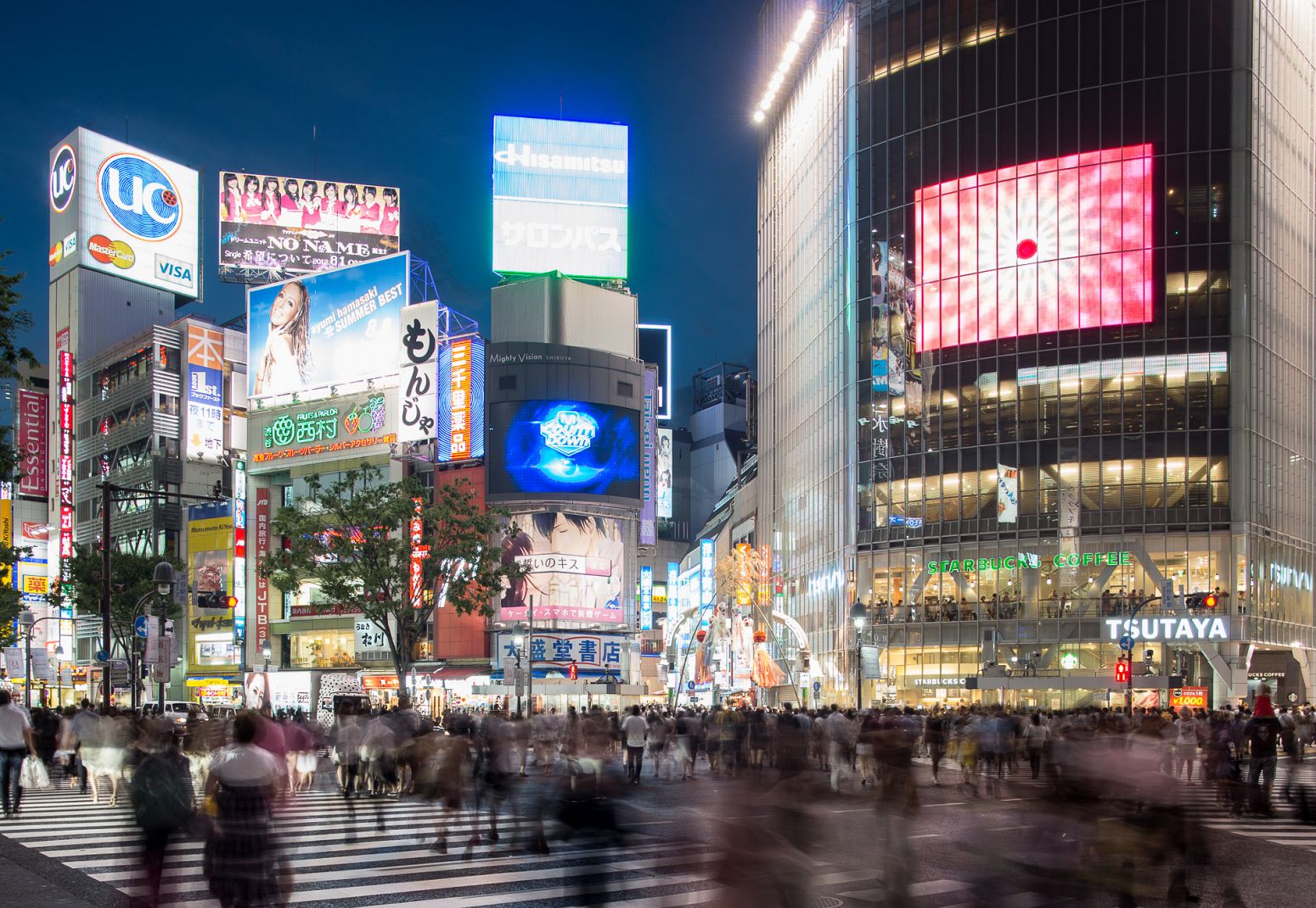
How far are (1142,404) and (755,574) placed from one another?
Answer: 32.0 meters

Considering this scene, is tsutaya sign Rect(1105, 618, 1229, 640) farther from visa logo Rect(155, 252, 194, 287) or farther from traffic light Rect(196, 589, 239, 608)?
visa logo Rect(155, 252, 194, 287)

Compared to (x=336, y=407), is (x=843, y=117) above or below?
above

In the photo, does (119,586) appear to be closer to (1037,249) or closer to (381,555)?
(381,555)

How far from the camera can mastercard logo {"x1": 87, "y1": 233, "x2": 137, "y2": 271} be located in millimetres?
111625

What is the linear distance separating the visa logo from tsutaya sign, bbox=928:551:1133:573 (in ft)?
258

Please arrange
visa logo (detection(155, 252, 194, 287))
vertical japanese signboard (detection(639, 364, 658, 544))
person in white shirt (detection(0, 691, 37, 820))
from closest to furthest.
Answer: person in white shirt (detection(0, 691, 37, 820))
vertical japanese signboard (detection(639, 364, 658, 544))
visa logo (detection(155, 252, 194, 287))

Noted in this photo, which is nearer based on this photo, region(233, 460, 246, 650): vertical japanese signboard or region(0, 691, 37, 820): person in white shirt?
region(0, 691, 37, 820): person in white shirt

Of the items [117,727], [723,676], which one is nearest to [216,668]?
[723,676]

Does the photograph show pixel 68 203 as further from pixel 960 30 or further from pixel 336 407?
pixel 960 30

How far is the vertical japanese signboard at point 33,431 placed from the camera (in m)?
101

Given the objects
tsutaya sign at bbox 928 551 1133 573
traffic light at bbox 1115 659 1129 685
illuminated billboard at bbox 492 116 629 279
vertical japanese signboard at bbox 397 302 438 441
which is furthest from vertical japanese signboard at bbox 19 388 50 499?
traffic light at bbox 1115 659 1129 685

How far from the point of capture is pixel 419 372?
82562 mm

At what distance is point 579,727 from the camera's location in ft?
50.5

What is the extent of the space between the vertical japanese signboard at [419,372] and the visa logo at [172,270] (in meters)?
43.2
